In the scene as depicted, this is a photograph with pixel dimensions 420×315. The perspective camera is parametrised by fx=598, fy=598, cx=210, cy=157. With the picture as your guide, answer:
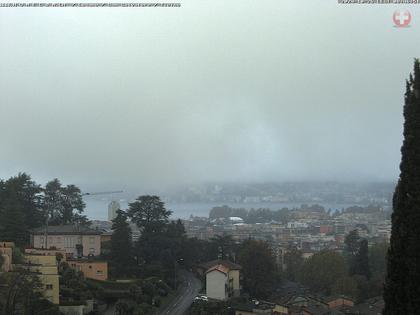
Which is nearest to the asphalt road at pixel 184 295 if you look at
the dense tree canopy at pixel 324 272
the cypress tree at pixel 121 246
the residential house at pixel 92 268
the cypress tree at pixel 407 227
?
the cypress tree at pixel 121 246

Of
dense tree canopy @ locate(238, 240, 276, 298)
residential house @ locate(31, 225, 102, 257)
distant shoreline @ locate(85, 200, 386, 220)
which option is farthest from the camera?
distant shoreline @ locate(85, 200, 386, 220)

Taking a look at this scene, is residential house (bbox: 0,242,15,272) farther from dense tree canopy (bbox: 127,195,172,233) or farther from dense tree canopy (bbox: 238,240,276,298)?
dense tree canopy (bbox: 238,240,276,298)

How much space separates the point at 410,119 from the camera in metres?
5.48

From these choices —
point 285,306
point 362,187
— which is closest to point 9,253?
point 285,306

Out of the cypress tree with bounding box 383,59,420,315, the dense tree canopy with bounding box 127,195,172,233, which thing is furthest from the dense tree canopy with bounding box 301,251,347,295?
the cypress tree with bounding box 383,59,420,315

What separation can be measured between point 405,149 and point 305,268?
604 inches

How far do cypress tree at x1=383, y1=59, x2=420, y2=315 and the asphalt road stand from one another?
9.74 metres

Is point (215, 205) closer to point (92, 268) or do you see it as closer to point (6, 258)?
point (92, 268)

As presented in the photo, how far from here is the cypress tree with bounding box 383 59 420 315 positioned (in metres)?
5.20

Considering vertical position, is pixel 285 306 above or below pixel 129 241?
below

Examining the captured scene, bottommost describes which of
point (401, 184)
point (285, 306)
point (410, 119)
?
point (285, 306)

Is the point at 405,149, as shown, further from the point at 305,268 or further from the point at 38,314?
the point at 305,268

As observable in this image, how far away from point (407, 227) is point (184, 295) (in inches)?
484

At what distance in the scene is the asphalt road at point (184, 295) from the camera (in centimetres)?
1480
